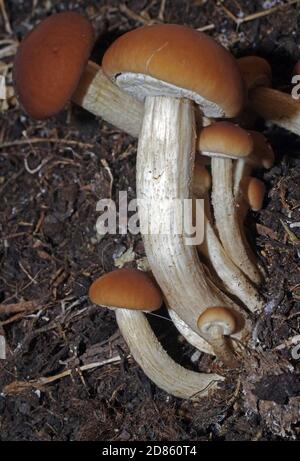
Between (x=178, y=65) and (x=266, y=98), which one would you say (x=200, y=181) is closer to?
(x=266, y=98)

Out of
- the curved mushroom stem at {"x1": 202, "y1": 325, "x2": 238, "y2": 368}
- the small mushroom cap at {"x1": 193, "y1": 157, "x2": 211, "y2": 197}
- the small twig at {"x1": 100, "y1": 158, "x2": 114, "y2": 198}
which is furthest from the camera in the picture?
the small twig at {"x1": 100, "y1": 158, "x2": 114, "y2": 198}

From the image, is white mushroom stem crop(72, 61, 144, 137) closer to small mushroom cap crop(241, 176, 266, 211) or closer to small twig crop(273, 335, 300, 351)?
small mushroom cap crop(241, 176, 266, 211)

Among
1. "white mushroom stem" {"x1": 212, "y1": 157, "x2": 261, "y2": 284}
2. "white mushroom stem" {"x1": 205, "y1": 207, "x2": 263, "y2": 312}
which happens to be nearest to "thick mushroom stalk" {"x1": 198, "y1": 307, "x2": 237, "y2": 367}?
"white mushroom stem" {"x1": 205, "y1": 207, "x2": 263, "y2": 312}

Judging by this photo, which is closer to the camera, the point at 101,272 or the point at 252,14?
the point at 101,272

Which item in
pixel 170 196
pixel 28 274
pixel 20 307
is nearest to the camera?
pixel 170 196

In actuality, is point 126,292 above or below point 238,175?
below

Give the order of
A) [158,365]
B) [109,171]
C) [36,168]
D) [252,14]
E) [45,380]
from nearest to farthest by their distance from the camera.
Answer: [158,365]
[45,380]
[109,171]
[252,14]
[36,168]

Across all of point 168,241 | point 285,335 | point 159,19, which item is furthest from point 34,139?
point 285,335

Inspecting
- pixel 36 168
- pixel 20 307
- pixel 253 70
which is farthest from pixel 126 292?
pixel 36 168
